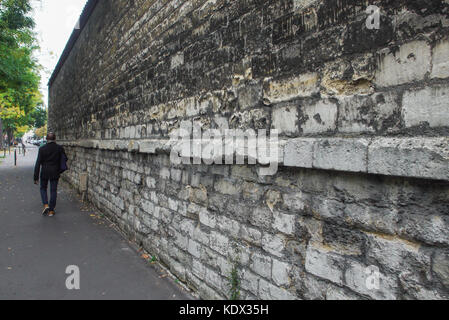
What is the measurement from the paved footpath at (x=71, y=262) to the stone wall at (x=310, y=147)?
0.44 metres

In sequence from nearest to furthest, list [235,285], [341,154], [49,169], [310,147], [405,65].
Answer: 1. [405,65]
2. [341,154]
3. [310,147]
4. [235,285]
5. [49,169]

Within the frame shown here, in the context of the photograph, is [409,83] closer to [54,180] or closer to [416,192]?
[416,192]

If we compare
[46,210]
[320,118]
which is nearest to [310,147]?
[320,118]

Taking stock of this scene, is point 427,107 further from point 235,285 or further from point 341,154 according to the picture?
point 235,285

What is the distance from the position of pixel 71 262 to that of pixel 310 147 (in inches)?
152

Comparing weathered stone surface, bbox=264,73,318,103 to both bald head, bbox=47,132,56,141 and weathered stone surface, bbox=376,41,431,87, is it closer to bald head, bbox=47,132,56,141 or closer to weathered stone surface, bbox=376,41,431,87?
weathered stone surface, bbox=376,41,431,87

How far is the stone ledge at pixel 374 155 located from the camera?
4.81 ft

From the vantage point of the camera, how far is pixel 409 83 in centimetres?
164

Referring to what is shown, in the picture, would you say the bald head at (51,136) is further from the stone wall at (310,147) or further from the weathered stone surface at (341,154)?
the weathered stone surface at (341,154)

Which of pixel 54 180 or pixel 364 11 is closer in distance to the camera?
pixel 364 11

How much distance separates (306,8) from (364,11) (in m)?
0.49

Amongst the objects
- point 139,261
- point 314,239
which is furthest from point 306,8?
point 139,261

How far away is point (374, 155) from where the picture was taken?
5.56ft

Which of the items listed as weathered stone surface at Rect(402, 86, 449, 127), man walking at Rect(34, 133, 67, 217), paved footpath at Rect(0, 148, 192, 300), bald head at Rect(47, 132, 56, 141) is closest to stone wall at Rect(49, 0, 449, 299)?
weathered stone surface at Rect(402, 86, 449, 127)
